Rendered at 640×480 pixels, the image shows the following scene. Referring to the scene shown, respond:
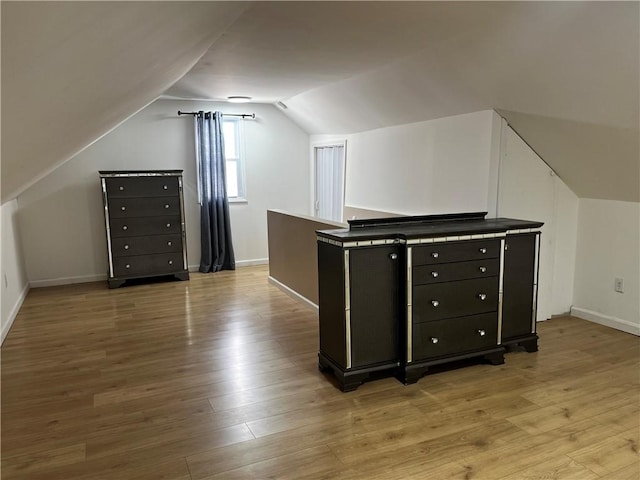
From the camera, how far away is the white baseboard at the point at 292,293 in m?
4.57

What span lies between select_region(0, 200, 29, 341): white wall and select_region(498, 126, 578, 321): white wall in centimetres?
446

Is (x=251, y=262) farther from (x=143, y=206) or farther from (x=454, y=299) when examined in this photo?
(x=454, y=299)

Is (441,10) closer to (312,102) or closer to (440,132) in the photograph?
(440,132)

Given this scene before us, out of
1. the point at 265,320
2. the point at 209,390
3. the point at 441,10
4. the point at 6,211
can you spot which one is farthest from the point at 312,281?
the point at 6,211

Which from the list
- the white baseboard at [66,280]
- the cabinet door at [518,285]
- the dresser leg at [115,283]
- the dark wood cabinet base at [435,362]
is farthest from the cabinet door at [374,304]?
the white baseboard at [66,280]

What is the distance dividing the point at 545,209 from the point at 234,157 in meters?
4.34

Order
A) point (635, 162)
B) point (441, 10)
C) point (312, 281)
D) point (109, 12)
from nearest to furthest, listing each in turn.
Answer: point (109, 12) → point (441, 10) → point (635, 162) → point (312, 281)

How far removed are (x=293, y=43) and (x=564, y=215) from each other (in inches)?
111

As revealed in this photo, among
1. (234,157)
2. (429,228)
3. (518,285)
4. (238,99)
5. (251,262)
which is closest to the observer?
(429,228)

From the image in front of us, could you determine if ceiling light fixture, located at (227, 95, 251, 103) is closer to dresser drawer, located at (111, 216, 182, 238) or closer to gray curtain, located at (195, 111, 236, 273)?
gray curtain, located at (195, 111, 236, 273)

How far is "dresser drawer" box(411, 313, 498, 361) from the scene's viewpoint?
2.99 metres

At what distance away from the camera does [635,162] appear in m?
3.23

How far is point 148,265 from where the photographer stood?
5.66 meters

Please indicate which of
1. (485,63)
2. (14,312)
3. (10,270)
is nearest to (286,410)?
(485,63)
